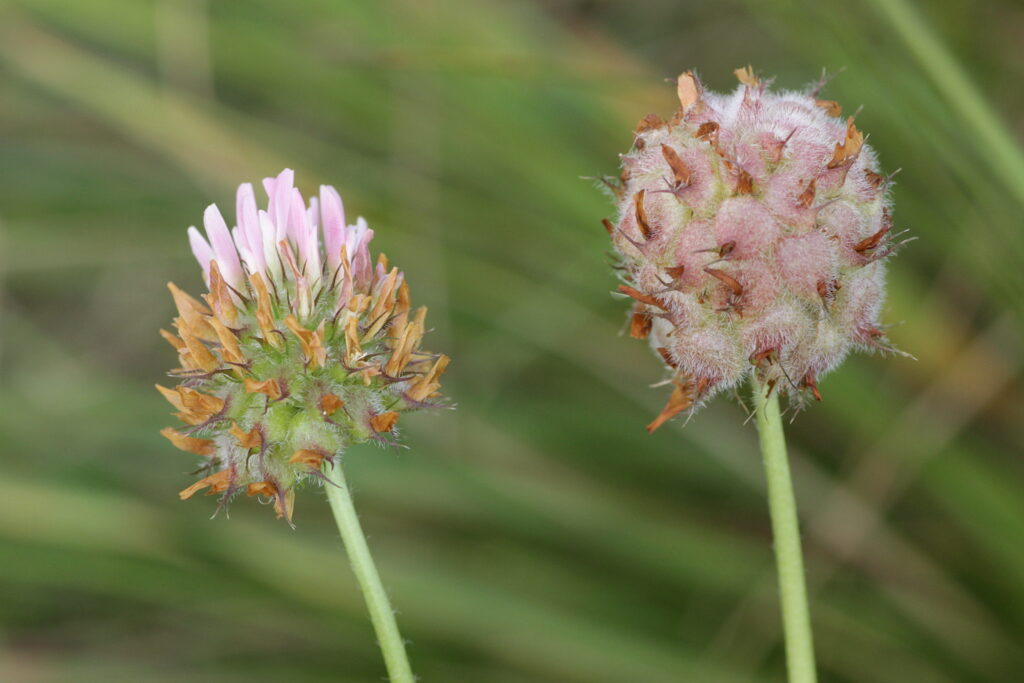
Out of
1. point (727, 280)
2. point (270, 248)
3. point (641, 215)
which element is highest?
point (270, 248)

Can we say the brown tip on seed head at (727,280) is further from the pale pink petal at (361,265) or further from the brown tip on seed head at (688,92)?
the pale pink petal at (361,265)

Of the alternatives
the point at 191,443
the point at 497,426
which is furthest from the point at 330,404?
the point at 497,426

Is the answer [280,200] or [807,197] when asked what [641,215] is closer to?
[807,197]

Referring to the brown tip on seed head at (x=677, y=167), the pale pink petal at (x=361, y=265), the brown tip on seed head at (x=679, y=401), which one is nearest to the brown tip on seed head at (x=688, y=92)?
the brown tip on seed head at (x=677, y=167)

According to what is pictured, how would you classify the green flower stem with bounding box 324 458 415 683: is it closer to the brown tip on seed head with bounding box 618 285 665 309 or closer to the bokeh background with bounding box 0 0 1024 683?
the brown tip on seed head with bounding box 618 285 665 309

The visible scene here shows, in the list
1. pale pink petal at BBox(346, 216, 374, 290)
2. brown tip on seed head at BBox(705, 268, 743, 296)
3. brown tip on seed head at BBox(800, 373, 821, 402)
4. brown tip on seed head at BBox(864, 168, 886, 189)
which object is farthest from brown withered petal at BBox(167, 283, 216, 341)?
brown tip on seed head at BBox(864, 168, 886, 189)
